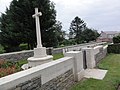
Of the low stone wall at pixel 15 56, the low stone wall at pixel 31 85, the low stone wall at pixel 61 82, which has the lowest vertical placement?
the low stone wall at pixel 61 82

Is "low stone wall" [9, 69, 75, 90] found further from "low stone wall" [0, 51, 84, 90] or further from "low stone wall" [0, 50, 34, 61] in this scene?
"low stone wall" [0, 50, 34, 61]

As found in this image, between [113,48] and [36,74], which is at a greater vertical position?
[113,48]

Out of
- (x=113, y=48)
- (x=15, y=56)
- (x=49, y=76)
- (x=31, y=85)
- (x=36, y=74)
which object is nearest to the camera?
(x=31, y=85)

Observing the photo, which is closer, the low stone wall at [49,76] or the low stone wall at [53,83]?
the low stone wall at [49,76]

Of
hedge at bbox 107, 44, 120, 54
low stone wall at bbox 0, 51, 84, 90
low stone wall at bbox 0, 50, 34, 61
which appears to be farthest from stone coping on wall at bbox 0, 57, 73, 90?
hedge at bbox 107, 44, 120, 54

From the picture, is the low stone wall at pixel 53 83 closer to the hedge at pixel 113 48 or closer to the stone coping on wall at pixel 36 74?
the stone coping on wall at pixel 36 74

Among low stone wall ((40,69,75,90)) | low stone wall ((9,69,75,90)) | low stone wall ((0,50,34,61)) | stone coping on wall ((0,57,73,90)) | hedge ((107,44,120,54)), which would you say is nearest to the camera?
stone coping on wall ((0,57,73,90))

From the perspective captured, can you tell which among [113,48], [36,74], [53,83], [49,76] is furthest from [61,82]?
[113,48]

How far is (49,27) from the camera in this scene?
61.4ft

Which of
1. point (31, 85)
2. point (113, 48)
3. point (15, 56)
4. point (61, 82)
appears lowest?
point (61, 82)

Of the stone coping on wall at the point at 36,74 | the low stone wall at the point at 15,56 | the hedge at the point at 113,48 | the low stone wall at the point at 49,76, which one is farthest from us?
the hedge at the point at 113,48

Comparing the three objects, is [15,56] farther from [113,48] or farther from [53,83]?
[113,48]

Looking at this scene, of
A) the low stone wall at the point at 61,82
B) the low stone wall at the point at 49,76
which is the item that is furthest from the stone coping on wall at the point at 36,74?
the low stone wall at the point at 61,82

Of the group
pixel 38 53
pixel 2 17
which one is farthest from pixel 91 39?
pixel 38 53
